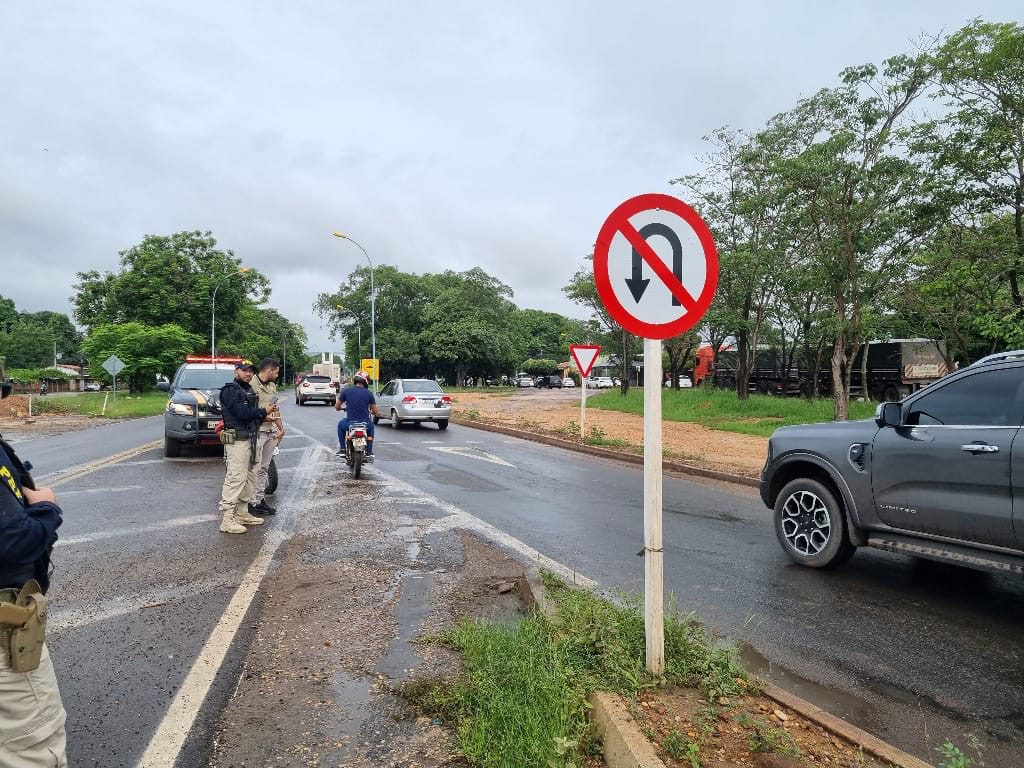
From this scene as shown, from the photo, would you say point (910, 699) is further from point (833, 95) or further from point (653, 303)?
point (833, 95)

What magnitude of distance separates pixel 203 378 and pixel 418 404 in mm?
7643

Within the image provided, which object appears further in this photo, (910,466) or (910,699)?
(910,466)

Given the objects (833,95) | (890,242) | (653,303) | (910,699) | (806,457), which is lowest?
(910,699)

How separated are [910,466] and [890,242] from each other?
17.7 m

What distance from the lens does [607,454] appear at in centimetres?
1440

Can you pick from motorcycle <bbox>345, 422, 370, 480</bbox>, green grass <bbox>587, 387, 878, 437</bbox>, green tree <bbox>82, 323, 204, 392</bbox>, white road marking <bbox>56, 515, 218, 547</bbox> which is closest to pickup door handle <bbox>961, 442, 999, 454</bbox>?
white road marking <bbox>56, 515, 218, 547</bbox>

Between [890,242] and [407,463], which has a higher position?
[890,242]

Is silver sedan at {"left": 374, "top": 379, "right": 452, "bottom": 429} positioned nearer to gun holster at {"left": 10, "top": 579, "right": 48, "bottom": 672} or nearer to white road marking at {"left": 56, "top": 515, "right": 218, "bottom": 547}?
white road marking at {"left": 56, "top": 515, "right": 218, "bottom": 547}

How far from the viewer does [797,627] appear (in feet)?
14.3

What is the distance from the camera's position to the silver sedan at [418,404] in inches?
798

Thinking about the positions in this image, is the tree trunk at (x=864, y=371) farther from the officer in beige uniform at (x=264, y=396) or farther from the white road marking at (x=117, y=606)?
the white road marking at (x=117, y=606)

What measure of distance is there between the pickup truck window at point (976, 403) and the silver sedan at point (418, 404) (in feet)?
53.3

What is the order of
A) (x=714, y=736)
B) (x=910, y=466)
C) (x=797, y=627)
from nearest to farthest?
(x=714, y=736) < (x=797, y=627) < (x=910, y=466)

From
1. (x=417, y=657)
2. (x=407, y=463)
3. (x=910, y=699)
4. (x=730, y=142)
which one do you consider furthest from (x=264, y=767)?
(x=730, y=142)
